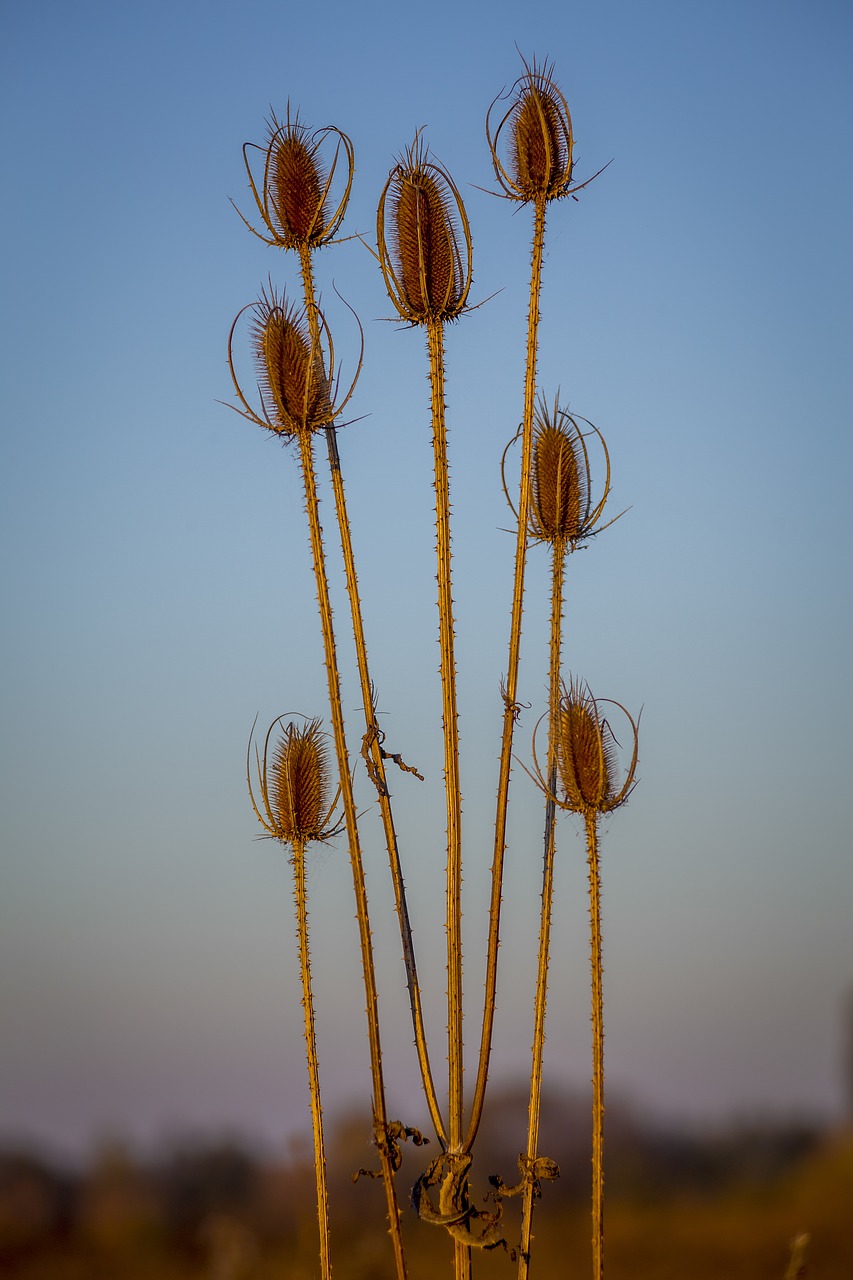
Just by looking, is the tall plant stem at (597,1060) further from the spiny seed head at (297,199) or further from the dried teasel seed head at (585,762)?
the spiny seed head at (297,199)

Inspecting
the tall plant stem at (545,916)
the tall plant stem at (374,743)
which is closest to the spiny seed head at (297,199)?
the tall plant stem at (374,743)

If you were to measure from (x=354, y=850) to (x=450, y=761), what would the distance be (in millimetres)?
566

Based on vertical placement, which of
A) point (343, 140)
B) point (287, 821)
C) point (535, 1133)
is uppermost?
point (343, 140)

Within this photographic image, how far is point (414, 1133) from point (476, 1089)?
0.32m

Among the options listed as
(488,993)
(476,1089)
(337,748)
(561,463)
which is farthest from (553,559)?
(476,1089)

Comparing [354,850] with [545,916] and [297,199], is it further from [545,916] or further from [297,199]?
[297,199]

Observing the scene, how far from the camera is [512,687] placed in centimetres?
590

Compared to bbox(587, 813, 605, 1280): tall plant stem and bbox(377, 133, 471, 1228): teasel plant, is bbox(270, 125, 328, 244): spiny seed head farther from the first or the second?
bbox(587, 813, 605, 1280): tall plant stem

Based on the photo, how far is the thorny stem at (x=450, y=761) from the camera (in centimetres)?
564

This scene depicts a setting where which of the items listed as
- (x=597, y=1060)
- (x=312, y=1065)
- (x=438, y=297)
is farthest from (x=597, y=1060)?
(x=438, y=297)

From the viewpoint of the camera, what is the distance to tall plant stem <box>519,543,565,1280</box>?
224 inches

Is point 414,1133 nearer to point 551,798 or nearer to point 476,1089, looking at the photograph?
point 476,1089

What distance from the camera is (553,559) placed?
6246mm

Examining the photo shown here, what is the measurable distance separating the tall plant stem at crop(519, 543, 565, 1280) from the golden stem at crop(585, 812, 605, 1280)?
190 mm
